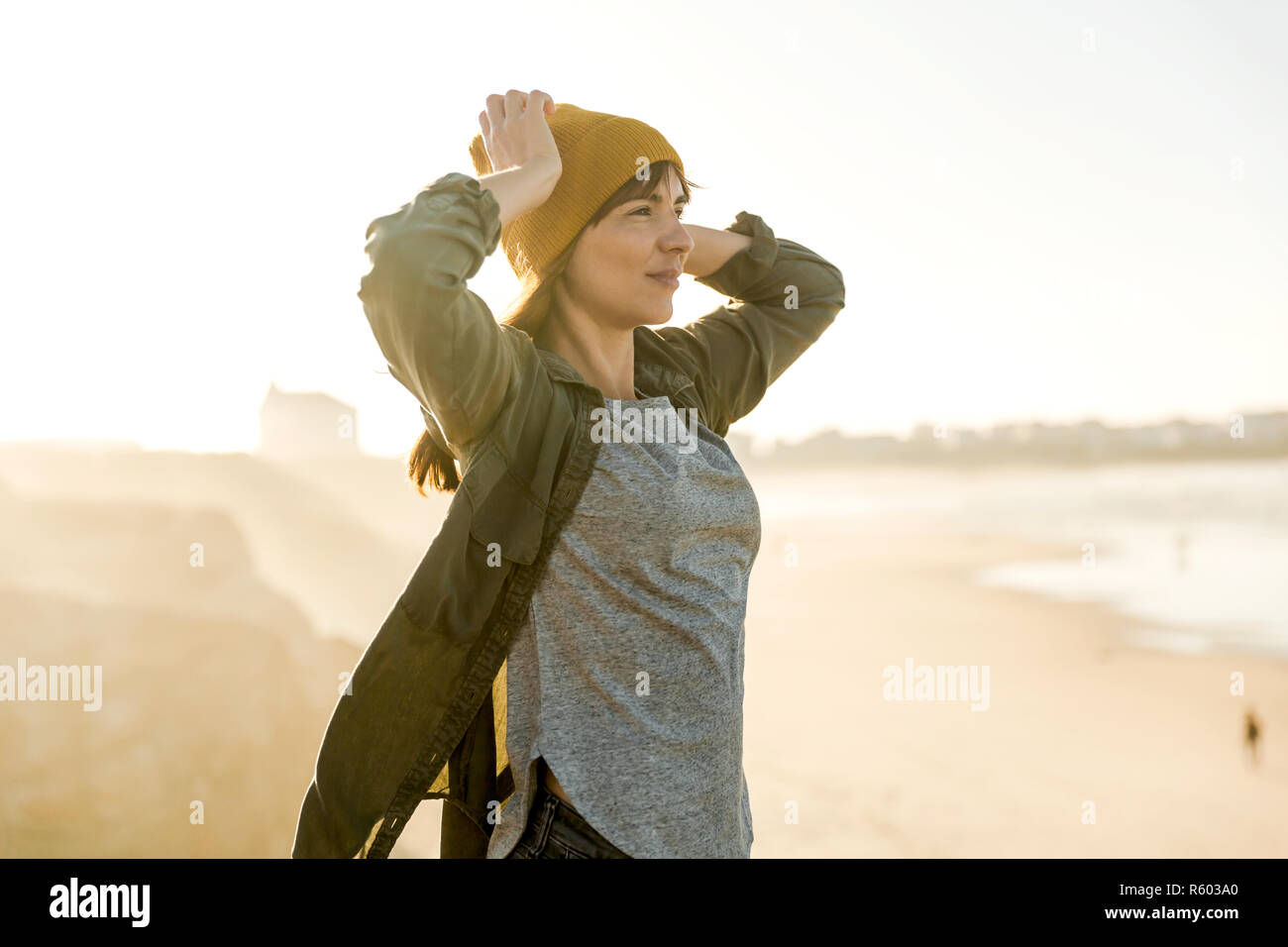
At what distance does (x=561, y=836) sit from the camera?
1.50m

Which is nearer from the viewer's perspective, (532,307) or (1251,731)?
(532,307)

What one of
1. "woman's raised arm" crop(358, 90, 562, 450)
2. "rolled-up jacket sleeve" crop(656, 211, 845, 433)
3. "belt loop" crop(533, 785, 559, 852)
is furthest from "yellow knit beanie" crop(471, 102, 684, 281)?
"belt loop" crop(533, 785, 559, 852)

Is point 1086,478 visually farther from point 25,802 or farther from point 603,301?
point 603,301

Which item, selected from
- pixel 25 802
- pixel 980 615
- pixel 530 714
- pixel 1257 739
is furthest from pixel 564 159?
pixel 980 615

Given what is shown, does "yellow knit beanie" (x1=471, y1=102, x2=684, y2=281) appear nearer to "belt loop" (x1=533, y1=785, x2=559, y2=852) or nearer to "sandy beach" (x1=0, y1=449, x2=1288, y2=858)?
"belt loop" (x1=533, y1=785, x2=559, y2=852)

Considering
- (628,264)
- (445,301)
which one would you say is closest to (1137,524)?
(628,264)

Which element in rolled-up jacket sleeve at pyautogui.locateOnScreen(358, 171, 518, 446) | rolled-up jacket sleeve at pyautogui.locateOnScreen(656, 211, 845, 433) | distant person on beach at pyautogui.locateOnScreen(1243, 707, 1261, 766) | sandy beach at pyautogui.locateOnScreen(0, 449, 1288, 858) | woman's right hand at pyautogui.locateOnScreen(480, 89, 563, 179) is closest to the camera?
rolled-up jacket sleeve at pyautogui.locateOnScreen(358, 171, 518, 446)

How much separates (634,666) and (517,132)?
0.88m

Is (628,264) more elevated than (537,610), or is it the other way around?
(628,264)

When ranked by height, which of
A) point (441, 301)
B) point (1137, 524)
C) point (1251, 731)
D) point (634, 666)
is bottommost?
point (1251, 731)

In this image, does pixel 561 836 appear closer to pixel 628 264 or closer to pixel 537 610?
pixel 537 610

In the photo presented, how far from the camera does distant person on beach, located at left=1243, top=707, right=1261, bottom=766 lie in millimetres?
11055

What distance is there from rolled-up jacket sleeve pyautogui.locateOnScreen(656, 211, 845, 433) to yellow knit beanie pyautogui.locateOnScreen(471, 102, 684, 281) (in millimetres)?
354
